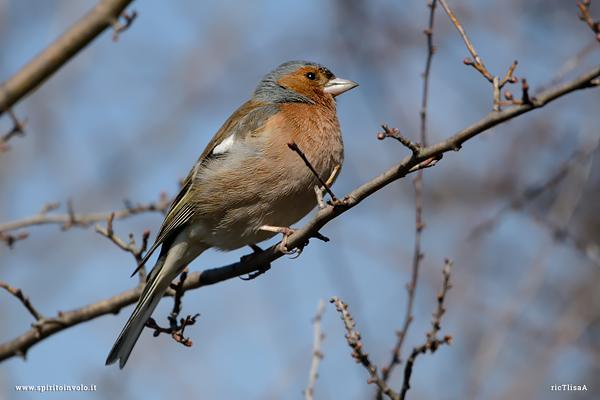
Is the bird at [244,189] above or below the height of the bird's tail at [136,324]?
above

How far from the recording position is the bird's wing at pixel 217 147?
17.8ft

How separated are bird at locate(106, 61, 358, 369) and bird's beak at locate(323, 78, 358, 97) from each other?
365mm

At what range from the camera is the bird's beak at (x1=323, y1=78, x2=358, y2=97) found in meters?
6.20

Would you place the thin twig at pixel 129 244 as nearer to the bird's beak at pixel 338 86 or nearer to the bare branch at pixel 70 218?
the bare branch at pixel 70 218

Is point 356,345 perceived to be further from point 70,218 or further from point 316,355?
point 70,218

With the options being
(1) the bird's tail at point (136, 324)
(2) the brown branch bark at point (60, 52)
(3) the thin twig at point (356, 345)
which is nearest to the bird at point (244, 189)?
(1) the bird's tail at point (136, 324)

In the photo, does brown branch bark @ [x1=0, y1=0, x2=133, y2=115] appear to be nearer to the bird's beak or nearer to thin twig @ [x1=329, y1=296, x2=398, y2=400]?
thin twig @ [x1=329, y1=296, x2=398, y2=400]

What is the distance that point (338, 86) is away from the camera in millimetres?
6250

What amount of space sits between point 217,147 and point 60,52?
2161 mm

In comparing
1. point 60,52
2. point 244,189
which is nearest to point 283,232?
point 244,189

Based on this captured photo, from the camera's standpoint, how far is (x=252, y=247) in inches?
237

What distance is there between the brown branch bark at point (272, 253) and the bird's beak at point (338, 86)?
7.08 ft

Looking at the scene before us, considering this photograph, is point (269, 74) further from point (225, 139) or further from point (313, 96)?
point (225, 139)

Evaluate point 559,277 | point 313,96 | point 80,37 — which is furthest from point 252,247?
point 559,277
